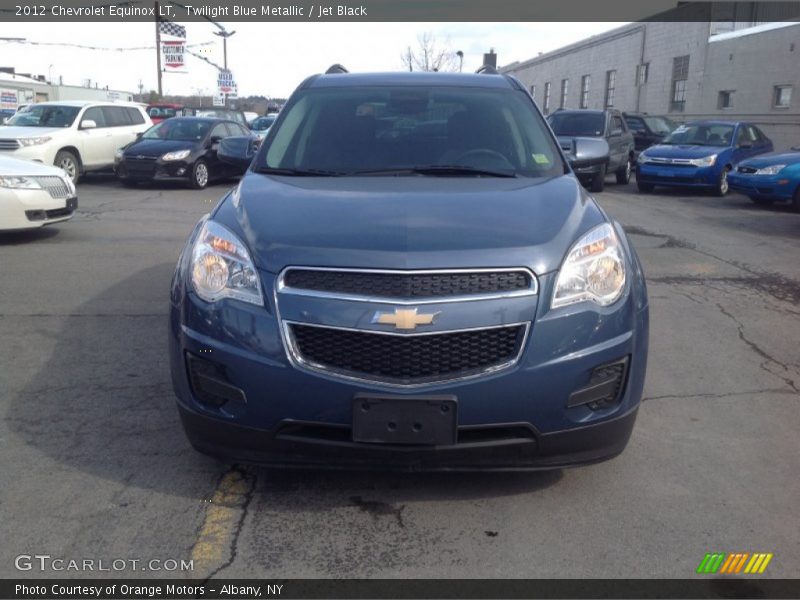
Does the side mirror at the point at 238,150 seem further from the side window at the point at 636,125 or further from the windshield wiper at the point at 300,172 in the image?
the side window at the point at 636,125

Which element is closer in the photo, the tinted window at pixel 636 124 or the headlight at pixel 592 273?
the headlight at pixel 592 273

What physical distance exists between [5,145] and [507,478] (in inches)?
559

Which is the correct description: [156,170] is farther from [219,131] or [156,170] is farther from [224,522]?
[224,522]

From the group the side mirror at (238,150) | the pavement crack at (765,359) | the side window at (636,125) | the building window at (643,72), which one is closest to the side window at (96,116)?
the side mirror at (238,150)

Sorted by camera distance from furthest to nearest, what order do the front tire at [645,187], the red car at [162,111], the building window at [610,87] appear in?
1. the building window at [610,87]
2. the red car at [162,111]
3. the front tire at [645,187]

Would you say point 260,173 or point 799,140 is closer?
point 260,173

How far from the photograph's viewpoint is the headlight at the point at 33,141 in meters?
14.8

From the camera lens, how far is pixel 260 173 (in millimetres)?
4137

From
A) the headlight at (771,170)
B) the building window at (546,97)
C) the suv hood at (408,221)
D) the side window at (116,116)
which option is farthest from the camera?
the building window at (546,97)

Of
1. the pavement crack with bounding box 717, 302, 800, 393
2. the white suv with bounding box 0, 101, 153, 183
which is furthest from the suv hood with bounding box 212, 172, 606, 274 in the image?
the white suv with bounding box 0, 101, 153, 183

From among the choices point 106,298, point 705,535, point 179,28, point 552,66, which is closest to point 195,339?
point 705,535

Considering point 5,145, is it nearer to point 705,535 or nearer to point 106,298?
point 106,298

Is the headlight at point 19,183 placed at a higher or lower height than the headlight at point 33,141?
lower

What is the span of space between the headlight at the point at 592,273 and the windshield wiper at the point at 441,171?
894 mm
